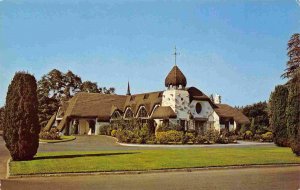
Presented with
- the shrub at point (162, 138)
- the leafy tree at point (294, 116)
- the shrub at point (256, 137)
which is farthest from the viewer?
the shrub at point (256, 137)

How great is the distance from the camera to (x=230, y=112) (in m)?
41.8

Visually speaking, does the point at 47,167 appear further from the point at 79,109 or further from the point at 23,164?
the point at 79,109

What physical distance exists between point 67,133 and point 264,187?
30399 millimetres

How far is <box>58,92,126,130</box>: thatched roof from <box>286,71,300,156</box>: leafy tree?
83.7ft

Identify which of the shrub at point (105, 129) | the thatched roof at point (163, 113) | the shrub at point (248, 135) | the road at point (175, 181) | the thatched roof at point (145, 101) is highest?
the thatched roof at point (145, 101)

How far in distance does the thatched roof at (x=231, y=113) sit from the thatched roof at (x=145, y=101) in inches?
280

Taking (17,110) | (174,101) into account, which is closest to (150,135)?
(174,101)

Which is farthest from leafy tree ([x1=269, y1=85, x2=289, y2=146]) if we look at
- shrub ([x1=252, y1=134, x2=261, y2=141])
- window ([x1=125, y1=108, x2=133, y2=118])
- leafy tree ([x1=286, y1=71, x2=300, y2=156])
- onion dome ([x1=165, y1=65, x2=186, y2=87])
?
window ([x1=125, y1=108, x2=133, y2=118])

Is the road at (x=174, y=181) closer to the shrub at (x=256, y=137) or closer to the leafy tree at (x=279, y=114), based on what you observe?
the leafy tree at (x=279, y=114)

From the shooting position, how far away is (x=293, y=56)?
14336mm

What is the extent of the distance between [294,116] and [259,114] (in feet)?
75.6

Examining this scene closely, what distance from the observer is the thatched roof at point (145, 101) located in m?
37.6

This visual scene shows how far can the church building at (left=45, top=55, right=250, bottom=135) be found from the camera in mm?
36062

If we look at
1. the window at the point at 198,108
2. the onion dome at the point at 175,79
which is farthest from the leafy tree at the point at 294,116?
the window at the point at 198,108
